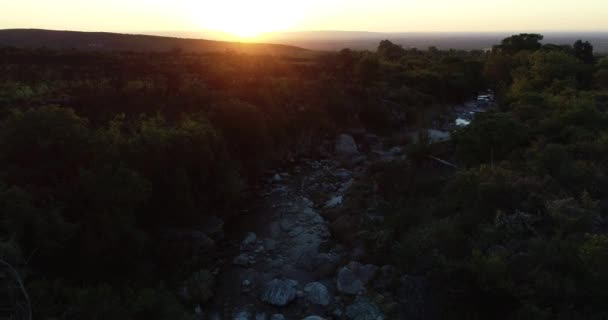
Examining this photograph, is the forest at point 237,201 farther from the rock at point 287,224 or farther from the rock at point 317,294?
the rock at point 287,224

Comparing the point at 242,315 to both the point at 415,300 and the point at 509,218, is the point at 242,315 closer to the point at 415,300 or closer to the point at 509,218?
the point at 415,300

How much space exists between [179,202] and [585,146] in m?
13.8

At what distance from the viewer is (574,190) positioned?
12.1m

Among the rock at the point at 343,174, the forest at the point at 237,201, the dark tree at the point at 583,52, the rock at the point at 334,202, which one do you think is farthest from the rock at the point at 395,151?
the dark tree at the point at 583,52

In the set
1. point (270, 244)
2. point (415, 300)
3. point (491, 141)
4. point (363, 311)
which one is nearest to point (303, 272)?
point (270, 244)

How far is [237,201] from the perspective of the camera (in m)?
16.0

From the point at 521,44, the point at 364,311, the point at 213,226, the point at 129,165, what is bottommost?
the point at 364,311

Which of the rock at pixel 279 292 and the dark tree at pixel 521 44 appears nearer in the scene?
the rock at pixel 279 292

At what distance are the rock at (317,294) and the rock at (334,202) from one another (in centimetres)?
544

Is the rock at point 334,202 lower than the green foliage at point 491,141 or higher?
lower

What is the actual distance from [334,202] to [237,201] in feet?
12.7

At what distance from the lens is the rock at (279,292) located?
10742 mm

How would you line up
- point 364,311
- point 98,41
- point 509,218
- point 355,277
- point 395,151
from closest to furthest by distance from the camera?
1. point 364,311
2. point 509,218
3. point 355,277
4. point 395,151
5. point 98,41

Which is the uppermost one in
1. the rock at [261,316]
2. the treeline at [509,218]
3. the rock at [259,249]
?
the treeline at [509,218]
